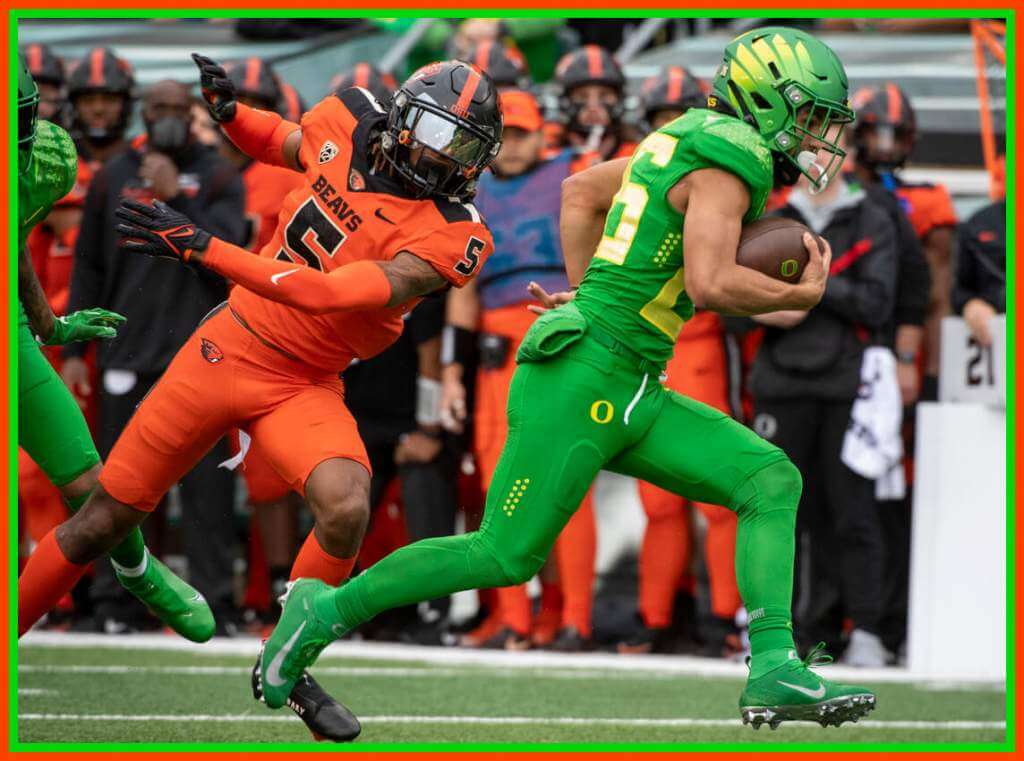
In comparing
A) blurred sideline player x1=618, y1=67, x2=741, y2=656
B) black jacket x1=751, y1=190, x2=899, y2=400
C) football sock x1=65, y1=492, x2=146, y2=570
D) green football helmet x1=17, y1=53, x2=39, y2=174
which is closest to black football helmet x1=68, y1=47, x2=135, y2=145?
blurred sideline player x1=618, y1=67, x2=741, y2=656

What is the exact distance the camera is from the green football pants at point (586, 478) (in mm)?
5207

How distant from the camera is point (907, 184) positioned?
8984mm

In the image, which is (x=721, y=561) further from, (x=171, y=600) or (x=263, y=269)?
(x=263, y=269)

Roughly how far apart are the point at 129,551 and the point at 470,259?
1506 millimetres

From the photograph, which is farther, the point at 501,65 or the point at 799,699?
the point at 501,65

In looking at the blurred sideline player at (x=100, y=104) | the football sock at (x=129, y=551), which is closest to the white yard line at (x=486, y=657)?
the football sock at (x=129, y=551)

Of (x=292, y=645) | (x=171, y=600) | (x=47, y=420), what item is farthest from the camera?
(x=171, y=600)

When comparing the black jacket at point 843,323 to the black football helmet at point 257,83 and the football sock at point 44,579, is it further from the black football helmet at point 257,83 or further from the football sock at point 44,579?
the football sock at point 44,579

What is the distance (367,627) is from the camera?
8.86 meters

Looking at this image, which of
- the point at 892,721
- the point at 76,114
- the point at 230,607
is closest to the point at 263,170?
the point at 76,114

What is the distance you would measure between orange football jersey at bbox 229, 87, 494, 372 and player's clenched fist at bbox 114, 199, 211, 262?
51 centimetres

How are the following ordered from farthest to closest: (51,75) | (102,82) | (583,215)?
(51,75) → (102,82) → (583,215)

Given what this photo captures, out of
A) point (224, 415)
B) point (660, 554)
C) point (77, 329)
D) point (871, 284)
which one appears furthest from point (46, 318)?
point (871, 284)

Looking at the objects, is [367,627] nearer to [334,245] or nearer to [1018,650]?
[1018,650]
